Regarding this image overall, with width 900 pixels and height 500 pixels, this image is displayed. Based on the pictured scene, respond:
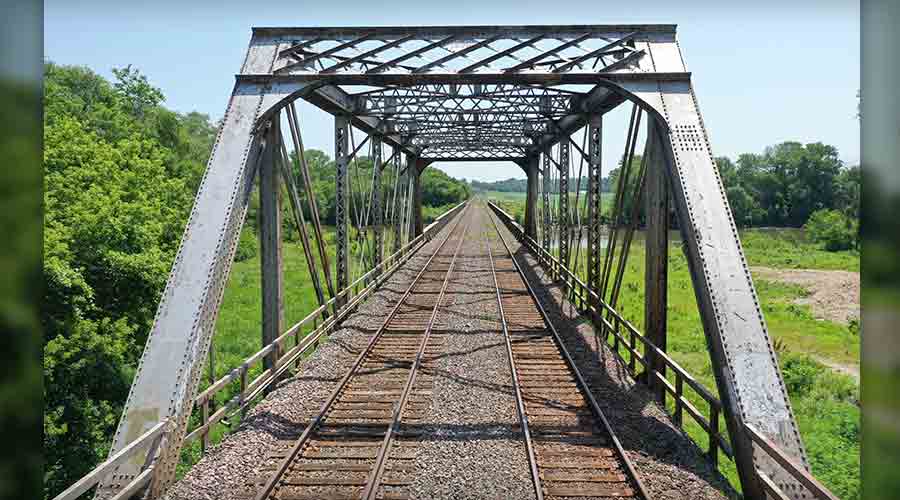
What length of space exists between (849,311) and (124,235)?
84.5 ft

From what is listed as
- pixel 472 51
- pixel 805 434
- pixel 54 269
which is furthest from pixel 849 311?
pixel 54 269

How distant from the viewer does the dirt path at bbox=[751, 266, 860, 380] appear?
22.4m

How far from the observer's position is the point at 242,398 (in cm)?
866

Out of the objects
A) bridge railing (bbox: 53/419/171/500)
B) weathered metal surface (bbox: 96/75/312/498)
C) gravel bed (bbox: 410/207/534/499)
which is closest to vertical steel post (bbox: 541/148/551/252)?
gravel bed (bbox: 410/207/534/499)

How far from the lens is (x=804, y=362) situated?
15250mm

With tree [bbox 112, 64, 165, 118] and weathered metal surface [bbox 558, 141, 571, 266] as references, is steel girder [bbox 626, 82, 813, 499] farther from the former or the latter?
tree [bbox 112, 64, 165, 118]

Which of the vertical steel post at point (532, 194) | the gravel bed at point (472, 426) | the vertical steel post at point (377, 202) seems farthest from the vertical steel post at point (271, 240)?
the vertical steel post at point (532, 194)

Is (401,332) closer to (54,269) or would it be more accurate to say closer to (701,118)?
(54,269)

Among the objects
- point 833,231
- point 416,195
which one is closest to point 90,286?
point 416,195

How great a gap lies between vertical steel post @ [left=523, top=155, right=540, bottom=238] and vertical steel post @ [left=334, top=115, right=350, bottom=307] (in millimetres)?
18191

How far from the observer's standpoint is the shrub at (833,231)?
49531 millimetres

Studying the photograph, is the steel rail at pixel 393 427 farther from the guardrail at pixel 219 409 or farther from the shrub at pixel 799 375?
the shrub at pixel 799 375

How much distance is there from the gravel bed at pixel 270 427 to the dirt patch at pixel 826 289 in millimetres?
19086
